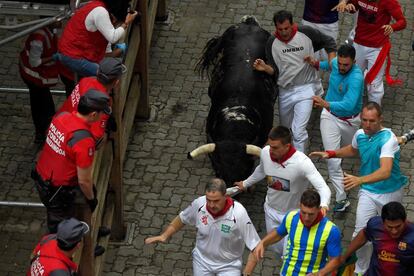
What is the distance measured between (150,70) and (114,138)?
398cm

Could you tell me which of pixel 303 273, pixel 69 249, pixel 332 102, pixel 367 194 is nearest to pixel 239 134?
pixel 332 102

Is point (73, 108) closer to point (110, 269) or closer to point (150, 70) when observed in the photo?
point (110, 269)

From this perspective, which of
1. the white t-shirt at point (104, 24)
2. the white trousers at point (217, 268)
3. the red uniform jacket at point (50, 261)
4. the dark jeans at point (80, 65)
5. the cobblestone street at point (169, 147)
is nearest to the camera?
the red uniform jacket at point (50, 261)

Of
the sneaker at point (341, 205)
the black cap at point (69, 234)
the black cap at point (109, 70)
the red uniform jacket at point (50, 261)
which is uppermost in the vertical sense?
the black cap at point (109, 70)

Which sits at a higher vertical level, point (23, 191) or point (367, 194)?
point (367, 194)

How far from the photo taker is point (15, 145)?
532 inches

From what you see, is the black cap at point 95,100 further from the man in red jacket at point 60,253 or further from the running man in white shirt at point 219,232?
the running man in white shirt at point 219,232

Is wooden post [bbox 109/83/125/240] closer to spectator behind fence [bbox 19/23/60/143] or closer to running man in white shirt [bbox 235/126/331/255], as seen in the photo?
spectator behind fence [bbox 19/23/60/143]

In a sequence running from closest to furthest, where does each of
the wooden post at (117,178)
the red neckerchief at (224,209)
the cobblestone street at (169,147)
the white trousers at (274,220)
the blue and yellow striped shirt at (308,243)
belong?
the blue and yellow striped shirt at (308,243), the red neckerchief at (224,209), the white trousers at (274,220), the wooden post at (117,178), the cobblestone street at (169,147)

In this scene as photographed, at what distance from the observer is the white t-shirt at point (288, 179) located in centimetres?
1054

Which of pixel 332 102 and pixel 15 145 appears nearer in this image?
pixel 332 102

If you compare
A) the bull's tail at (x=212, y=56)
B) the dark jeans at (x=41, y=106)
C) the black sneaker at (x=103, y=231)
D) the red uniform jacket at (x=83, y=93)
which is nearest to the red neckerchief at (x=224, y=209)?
the red uniform jacket at (x=83, y=93)

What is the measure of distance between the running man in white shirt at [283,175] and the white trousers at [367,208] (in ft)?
2.32

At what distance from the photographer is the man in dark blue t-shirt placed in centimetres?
949
